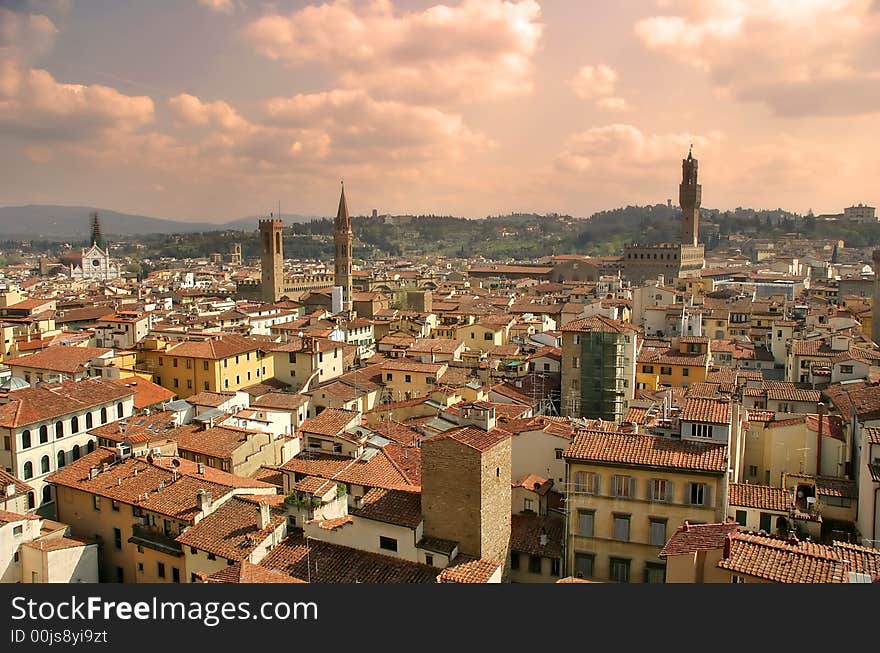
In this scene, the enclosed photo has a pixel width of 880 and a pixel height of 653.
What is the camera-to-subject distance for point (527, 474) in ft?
51.8

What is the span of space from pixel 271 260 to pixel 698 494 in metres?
52.5

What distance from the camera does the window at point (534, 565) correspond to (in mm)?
12422

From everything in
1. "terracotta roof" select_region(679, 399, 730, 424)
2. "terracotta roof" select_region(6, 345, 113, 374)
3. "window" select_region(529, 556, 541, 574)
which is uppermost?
"terracotta roof" select_region(679, 399, 730, 424)

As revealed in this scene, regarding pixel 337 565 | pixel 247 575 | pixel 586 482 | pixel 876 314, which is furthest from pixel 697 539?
pixel 876 314

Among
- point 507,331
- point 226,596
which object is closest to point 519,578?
Result: point 226,596

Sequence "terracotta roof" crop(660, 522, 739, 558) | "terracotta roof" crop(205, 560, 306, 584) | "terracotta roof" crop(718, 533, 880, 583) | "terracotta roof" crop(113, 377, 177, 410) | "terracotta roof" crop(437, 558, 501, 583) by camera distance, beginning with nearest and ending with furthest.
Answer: "terracotta roof" crop(718, 533, 880, 583) < "terracotta roof" crop(660, 522, 739, 558) < "terracotta roof" crop(437, 558, 501, 583) < "terracotta roof" crop(205, 560, 306, 584) < "terracotta roof" crop(113, 377, 177, 410)

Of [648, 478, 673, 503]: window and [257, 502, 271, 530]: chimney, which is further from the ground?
[648, 478, 673, 503]: window

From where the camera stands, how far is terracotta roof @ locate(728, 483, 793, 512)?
12578 millimetres

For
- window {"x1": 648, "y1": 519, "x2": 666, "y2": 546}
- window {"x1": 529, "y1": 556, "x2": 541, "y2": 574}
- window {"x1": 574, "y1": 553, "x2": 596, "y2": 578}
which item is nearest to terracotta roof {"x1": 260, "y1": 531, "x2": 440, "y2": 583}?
window {"x1": 529, "y1": 556, "x2": 541, "y2": 574}

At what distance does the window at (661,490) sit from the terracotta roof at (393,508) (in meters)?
3.69

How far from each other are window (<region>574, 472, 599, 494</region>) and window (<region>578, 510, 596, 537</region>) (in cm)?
34

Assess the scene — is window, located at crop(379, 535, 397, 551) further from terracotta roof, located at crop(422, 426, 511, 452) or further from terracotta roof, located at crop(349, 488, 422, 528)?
terracotta roof, located at crop(422, 426, 511, 452)

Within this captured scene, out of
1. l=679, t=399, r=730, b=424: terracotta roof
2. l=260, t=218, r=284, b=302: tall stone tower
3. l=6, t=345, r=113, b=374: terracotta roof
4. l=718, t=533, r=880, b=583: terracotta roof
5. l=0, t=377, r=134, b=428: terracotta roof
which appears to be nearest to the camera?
l=718, t=533, r=880, b=583: terracotta roof

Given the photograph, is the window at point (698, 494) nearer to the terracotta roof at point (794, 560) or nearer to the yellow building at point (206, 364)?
the terracotta roof at point (794, 560)
